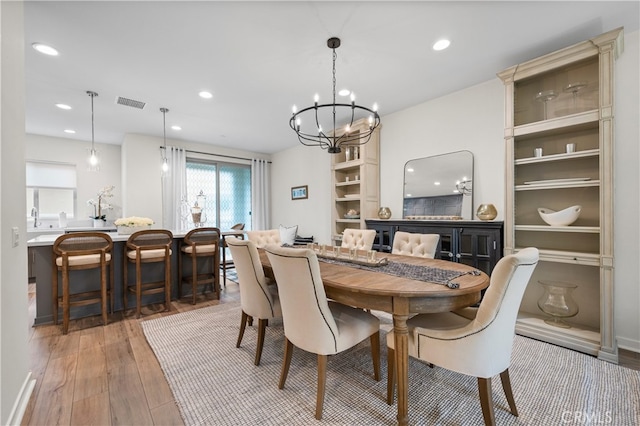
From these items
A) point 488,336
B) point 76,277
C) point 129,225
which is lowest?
point 76,277

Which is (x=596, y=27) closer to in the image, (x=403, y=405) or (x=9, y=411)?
(x=403, y=405)

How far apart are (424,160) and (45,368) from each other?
175 inches

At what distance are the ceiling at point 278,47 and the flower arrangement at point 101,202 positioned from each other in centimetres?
186

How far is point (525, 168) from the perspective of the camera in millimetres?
2928

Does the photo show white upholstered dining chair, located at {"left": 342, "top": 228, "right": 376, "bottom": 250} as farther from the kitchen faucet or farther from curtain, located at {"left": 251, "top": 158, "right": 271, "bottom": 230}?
the kitchen faucet

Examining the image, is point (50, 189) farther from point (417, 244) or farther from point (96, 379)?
point (417, 244)

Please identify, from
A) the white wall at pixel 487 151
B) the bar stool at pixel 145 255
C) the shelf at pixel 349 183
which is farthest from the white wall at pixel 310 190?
the bar stool at pixel 145 255

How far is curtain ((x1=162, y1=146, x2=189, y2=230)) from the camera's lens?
5410mm

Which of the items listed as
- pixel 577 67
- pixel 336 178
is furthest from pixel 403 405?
pixel 336 178

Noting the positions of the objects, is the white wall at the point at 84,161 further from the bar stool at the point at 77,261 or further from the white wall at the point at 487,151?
the white wall at the point at 487,151

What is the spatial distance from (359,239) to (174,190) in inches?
168

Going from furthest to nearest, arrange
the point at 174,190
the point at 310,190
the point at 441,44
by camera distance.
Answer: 1. the point at 310,190
2. the point at 174,190
3. the point at 441,44

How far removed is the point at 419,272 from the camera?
6.21ft

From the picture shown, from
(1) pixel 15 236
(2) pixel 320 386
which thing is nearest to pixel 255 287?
(2) pixel 320 386
